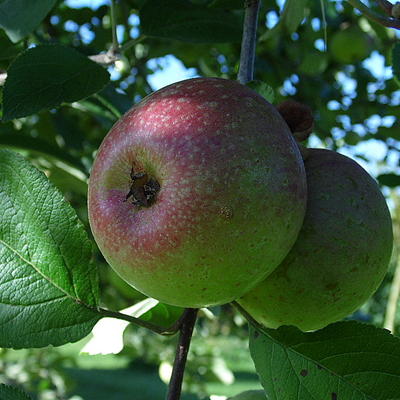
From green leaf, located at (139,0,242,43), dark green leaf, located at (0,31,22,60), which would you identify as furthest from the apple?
dark green leaf, located at (0,31,22,60)

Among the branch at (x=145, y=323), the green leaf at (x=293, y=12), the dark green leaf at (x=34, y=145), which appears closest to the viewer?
the branch at (x=145, y=323)

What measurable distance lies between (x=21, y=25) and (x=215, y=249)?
47 cm

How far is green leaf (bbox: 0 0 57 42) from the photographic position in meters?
0.93

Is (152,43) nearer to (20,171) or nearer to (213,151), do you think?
(20,171)

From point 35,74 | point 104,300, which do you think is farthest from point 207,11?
point 104,300

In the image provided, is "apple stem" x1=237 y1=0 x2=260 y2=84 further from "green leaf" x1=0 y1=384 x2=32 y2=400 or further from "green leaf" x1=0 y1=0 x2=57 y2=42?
"green leaf" x1=0 y1=384 x2=32 y2=400

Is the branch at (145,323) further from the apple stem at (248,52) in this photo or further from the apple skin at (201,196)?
the apple stem at (248,52)

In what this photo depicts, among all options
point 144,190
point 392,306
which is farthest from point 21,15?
point 392,306

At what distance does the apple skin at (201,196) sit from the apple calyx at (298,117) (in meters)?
0.22

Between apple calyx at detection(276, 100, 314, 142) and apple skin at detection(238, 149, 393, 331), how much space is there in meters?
0.09

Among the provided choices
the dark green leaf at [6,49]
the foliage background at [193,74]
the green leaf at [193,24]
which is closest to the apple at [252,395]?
the foliage background at [193,74]

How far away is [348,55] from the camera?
3.21m

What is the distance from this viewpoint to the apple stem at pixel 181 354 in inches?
39.4

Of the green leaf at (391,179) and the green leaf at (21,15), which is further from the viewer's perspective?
the green leaf at (391,179)
